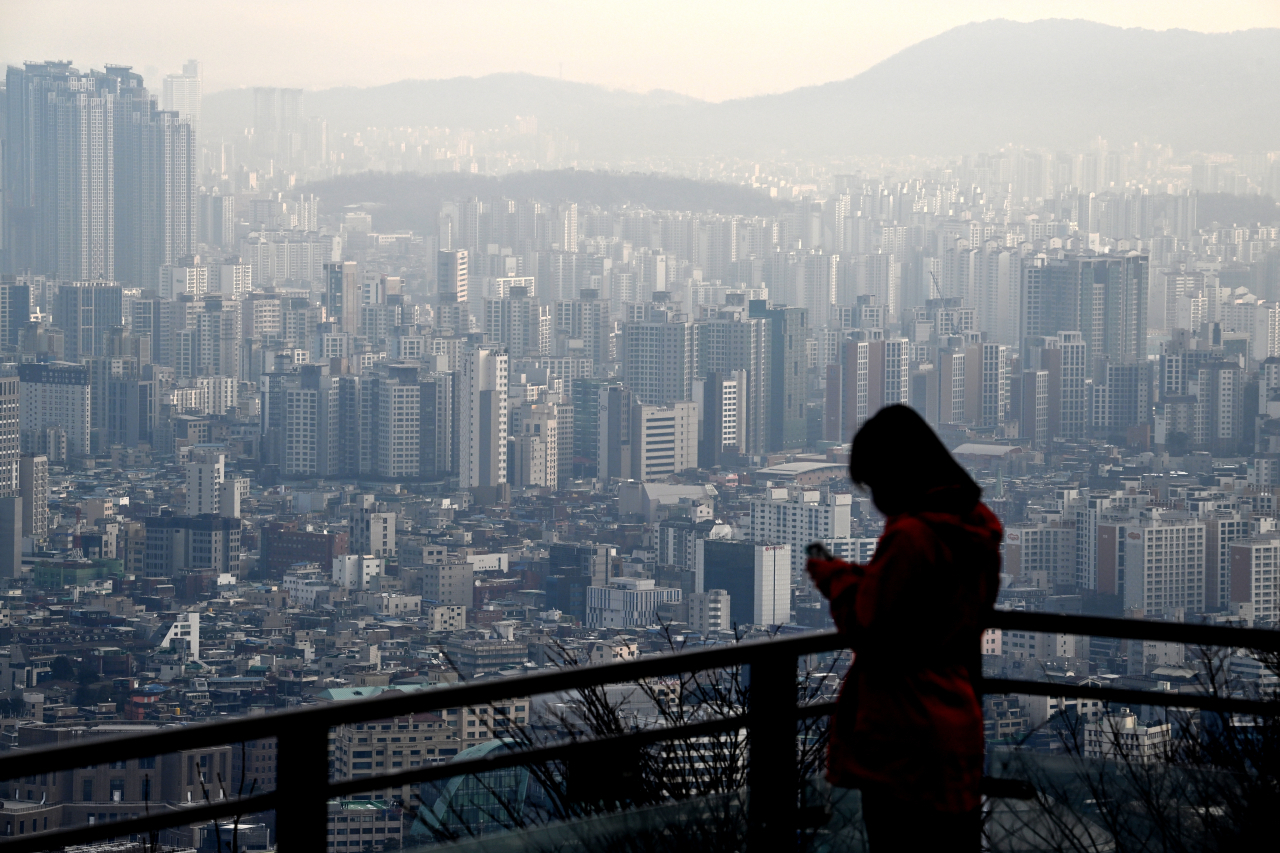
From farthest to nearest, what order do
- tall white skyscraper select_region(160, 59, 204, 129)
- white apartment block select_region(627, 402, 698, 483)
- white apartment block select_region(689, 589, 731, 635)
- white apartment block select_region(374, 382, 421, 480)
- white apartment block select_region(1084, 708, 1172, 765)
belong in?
1. tall white skyscraper select_region(160, 59, 204, 129)
2. white apartment block select_region(374, 382, 421, 480)
3. white apartment block select_region(627, 402, 698, 483)
4. white apartment block select_region(689, 589, 731, 635)
5. white apartment block select_region(1084, 708, 1172, 765)

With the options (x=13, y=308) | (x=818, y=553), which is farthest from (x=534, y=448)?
(x=818, y=553)

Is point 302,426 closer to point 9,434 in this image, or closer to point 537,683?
point 9,434

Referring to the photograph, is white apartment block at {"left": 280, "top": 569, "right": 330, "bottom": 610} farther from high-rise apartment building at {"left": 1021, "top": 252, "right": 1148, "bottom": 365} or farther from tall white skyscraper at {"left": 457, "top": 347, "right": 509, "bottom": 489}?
high-rise apartment building at {"left": 1021, "top": 252, "right": 1148, "bottom": 365}

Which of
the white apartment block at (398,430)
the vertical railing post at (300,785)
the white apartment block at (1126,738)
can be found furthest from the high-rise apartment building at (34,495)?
the vertical railing post at (300,785)

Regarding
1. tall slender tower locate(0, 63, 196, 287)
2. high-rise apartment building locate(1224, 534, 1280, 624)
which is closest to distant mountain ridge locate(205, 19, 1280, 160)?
tall slender tower locate(0, 63, 196, 287)

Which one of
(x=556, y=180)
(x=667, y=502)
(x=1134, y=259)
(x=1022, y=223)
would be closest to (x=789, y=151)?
(x=556, y=180)

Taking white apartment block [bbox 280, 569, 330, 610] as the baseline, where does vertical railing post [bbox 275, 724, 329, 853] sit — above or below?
above
